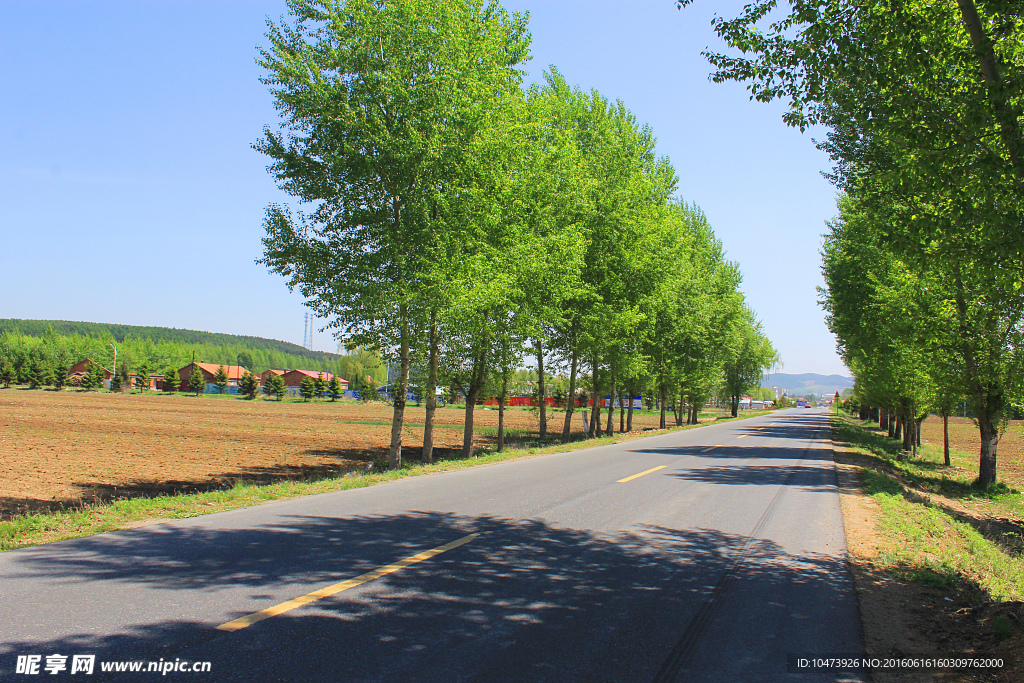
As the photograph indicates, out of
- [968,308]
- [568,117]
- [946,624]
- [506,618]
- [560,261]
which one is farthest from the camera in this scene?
[568,117]

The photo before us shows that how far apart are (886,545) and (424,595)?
263 inches

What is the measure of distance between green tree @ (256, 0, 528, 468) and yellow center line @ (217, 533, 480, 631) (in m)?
10.6

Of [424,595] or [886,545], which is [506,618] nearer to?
[424,595]

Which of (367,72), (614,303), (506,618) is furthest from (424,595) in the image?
(614,303)

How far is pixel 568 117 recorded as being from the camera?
26250 millimetres

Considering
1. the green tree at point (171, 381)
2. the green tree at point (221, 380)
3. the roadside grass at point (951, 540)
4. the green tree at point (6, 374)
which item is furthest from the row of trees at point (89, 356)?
the roadside grass at point (951, 540)

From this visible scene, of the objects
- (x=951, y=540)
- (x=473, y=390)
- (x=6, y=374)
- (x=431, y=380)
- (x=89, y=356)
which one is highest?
(x=89, y=356)

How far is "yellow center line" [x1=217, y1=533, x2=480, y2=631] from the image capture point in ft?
14.3

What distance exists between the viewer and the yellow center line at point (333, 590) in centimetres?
434

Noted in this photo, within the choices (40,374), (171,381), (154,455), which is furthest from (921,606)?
(40,374)

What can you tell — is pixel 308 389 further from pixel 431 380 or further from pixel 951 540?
pixel 951 540

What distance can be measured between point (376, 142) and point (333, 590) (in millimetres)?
14084

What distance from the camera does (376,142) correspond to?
16797 millimetres

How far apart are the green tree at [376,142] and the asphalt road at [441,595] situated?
8894mm
